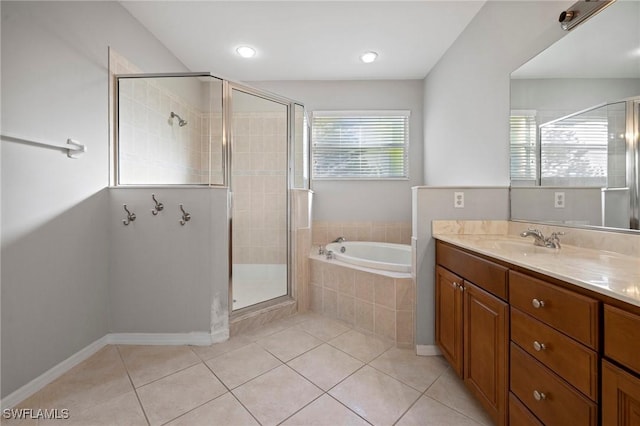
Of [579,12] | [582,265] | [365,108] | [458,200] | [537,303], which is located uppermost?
[365,108]

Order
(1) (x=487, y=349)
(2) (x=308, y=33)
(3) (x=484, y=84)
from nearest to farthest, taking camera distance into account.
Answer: (1) (x=487, y=349) → (3) (x=484, y=84) → (2) (x=308, y=33)

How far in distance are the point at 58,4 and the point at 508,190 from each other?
3002mm

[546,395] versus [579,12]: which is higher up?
[579,12]

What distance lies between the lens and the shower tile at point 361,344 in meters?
1.69

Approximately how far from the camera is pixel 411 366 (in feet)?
5.14

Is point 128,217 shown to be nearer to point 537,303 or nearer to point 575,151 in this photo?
point 537,303

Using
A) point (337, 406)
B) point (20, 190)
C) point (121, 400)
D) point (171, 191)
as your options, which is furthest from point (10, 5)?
point (337, 406)

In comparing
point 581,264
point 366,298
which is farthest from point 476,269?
point 366,298

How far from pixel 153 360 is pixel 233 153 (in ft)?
5.17

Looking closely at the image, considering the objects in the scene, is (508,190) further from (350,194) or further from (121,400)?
(121,400)

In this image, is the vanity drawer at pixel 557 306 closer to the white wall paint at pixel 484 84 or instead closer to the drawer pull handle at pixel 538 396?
the drawer pull handle at pixel 538 396

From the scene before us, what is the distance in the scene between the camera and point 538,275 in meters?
0.87

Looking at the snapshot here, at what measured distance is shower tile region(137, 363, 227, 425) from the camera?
121 centimetres

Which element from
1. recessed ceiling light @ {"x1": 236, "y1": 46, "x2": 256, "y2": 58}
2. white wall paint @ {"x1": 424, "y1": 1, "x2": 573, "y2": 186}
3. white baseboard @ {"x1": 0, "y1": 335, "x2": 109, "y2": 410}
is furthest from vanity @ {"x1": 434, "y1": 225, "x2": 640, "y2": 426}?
recessed ceiling light @ {"x1": 236, "y1": 46, "x2": 256, "y2": 58}
